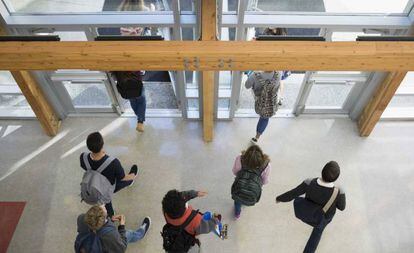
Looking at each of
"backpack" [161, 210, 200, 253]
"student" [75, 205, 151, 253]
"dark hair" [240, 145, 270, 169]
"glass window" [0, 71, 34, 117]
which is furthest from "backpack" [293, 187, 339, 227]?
"glass window" [0, 71, 34, 117]

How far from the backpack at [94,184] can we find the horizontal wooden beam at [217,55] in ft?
3.21

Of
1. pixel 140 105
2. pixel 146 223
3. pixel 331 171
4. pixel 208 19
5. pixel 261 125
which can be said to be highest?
pixel 208 19

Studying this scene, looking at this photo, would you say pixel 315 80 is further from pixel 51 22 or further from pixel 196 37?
pixel 51 22

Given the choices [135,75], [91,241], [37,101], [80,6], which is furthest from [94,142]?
[37,101]

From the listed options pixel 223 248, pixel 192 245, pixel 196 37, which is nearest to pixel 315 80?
pixel 196 37

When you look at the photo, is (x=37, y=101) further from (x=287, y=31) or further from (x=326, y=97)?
(x=326, y=97)

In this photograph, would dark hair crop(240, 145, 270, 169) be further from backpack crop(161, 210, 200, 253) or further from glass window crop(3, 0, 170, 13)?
glass window crop(3, 0, 170, 13)

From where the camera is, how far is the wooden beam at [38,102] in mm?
4598

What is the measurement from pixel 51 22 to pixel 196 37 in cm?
169

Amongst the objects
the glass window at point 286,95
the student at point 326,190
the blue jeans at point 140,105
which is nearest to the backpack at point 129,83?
the blue jeans at point 140,105

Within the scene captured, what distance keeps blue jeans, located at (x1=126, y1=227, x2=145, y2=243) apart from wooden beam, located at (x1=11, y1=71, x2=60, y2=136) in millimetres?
2110

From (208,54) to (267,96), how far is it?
1263 millimetres

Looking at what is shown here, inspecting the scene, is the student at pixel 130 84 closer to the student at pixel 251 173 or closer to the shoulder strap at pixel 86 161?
the shoulder strap at pixel 86 161

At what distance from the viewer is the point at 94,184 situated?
3.59 meters
